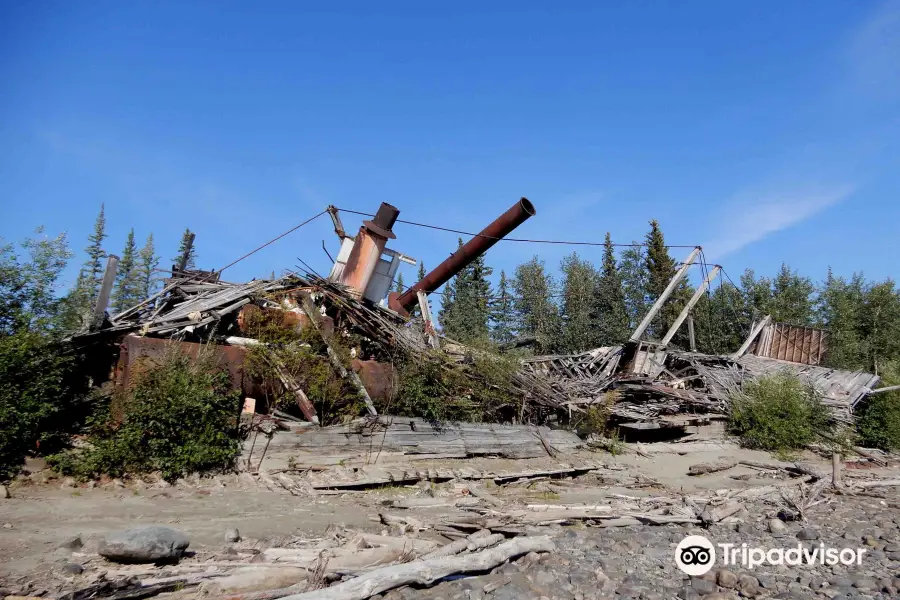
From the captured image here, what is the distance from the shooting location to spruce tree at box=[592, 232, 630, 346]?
35969 mm

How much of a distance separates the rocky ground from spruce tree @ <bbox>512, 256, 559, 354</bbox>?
90.6ft

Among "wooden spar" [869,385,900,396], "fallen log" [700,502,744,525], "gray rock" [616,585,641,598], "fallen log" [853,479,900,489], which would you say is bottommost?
"gray rock" [616,585,641,598]

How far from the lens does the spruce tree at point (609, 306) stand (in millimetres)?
35969

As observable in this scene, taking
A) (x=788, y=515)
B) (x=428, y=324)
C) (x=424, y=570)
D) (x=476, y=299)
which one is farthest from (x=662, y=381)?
(x=476, y=299)

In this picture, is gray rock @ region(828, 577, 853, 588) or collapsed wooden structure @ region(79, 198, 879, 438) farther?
collapsed wooden structure @ region(79, 198, 879, 438)

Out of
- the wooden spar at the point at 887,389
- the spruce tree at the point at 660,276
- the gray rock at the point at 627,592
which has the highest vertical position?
the spruce tree at the point at 660,276

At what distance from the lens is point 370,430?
11906 millimetres

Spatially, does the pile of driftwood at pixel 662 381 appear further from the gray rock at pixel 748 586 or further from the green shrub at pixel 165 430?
the gray rock at pixel 748 586

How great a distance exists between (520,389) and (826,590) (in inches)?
391

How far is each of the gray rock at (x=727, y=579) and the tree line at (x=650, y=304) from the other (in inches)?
1094

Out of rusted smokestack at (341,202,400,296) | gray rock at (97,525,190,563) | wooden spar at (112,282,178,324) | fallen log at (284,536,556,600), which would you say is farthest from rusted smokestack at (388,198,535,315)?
gray rock at (97,525,190,563)

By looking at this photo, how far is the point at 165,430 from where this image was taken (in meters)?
9.43

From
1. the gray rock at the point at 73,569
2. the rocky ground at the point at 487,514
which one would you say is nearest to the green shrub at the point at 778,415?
the rocky ground at the point at 487,514

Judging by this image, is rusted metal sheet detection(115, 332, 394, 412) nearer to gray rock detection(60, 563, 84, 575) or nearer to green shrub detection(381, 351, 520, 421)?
green shrub detection(381, 351, 520, 421)
